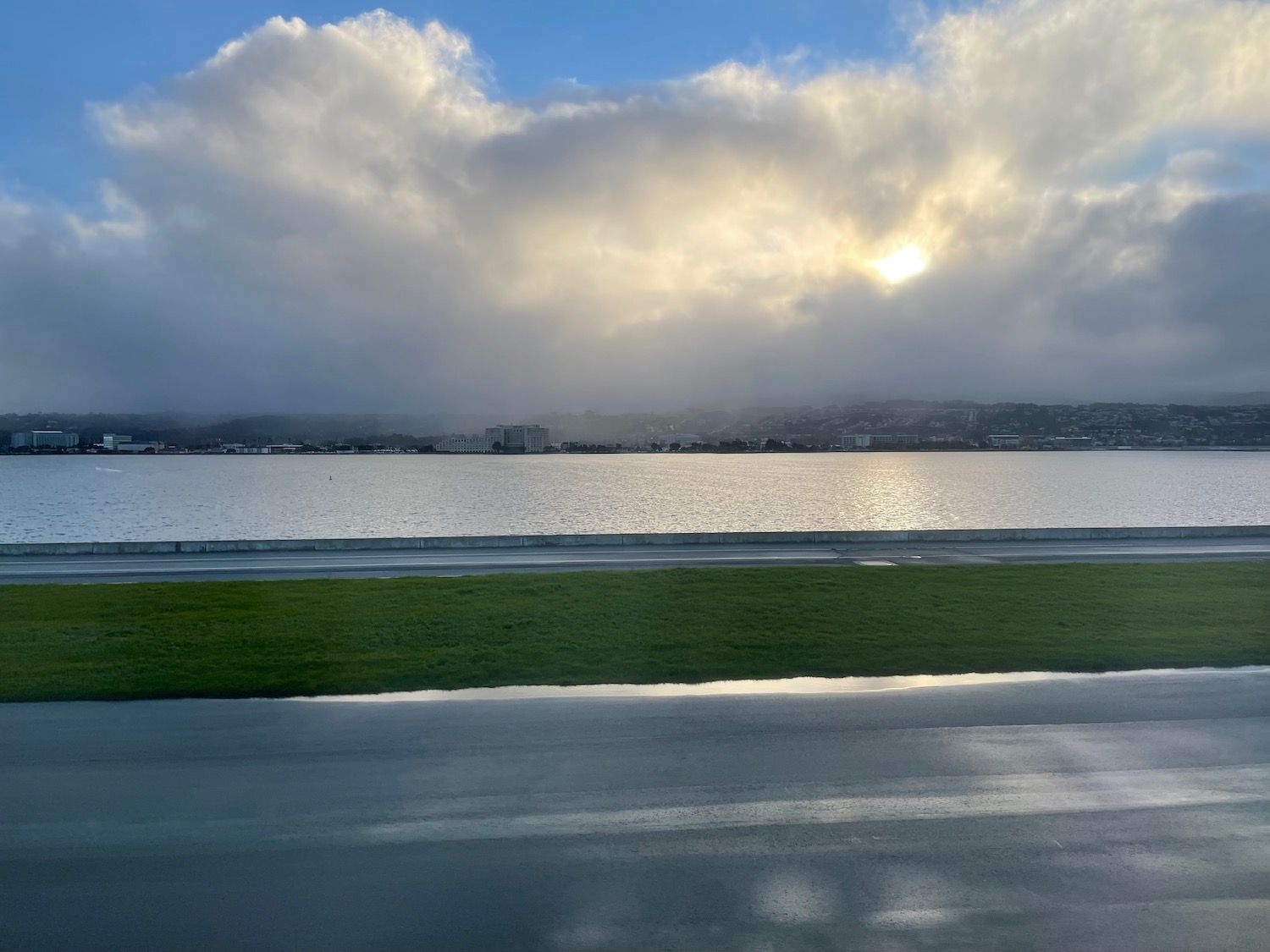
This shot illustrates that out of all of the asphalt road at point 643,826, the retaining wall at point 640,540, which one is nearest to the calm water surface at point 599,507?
the retaining wall at point 640,540

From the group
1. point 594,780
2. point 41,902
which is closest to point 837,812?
point 594,780

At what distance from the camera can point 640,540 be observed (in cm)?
2717

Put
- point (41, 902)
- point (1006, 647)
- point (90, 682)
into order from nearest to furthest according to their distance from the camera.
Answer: point (41, 902)
point (90, 682)
point (1006, 647)

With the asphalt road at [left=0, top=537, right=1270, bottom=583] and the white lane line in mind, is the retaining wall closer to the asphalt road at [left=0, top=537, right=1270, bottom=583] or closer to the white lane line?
the asphalt road at [left=0, top=537, right=1270, bottom=583]

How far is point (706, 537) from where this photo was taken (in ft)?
88.0

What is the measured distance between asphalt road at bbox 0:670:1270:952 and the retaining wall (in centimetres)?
1762

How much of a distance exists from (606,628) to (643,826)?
7.01 m

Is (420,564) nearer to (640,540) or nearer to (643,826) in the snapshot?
(640,540)

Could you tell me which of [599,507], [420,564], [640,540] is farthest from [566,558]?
[599,507]

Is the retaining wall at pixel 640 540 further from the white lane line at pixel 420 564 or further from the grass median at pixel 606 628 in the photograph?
the grass median at pixel 606 628

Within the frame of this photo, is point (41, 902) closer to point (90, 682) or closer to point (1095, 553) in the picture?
point (90, 682)

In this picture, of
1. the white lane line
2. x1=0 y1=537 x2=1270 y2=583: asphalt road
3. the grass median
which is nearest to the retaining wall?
x1=0 y1=537 x2=1270 y2=583: asphalt road

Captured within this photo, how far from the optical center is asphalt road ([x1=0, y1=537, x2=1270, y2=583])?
21.2 meters

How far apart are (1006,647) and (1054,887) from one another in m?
6.81
